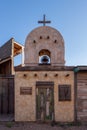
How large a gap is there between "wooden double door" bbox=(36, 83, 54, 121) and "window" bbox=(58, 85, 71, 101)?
0.47 metres

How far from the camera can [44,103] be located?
1285 centimetres

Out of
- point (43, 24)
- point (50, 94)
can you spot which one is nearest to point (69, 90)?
point (50, 94)

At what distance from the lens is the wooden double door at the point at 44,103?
1277cm

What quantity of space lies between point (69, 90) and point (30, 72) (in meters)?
2.24

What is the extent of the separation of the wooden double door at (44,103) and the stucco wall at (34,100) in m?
0.21

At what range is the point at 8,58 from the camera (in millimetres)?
19594

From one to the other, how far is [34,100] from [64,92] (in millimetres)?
1613

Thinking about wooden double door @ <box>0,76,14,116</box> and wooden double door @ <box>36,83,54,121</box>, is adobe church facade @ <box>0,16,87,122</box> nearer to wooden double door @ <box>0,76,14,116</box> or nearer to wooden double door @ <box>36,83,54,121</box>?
wooden double door @ <box>36,83,54,121</box>

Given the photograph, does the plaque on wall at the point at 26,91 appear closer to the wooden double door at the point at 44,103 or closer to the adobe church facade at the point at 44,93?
the adobe church facade at the point at 44,93

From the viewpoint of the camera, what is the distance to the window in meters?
12.8

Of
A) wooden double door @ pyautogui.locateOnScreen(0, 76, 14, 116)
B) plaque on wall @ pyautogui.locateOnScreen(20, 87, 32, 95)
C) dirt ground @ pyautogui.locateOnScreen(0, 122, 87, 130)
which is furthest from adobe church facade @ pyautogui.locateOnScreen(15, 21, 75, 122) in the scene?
wooden double door @ pyautogui.locateOnScreen(0, 76, 14, 116)

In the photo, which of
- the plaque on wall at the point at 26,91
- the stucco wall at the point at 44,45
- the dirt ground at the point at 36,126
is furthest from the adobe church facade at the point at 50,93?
the stucco wall at the point at 44,45

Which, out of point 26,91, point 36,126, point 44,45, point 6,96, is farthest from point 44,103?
point 6,96

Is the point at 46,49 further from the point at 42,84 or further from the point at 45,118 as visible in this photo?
the point at 45,118
